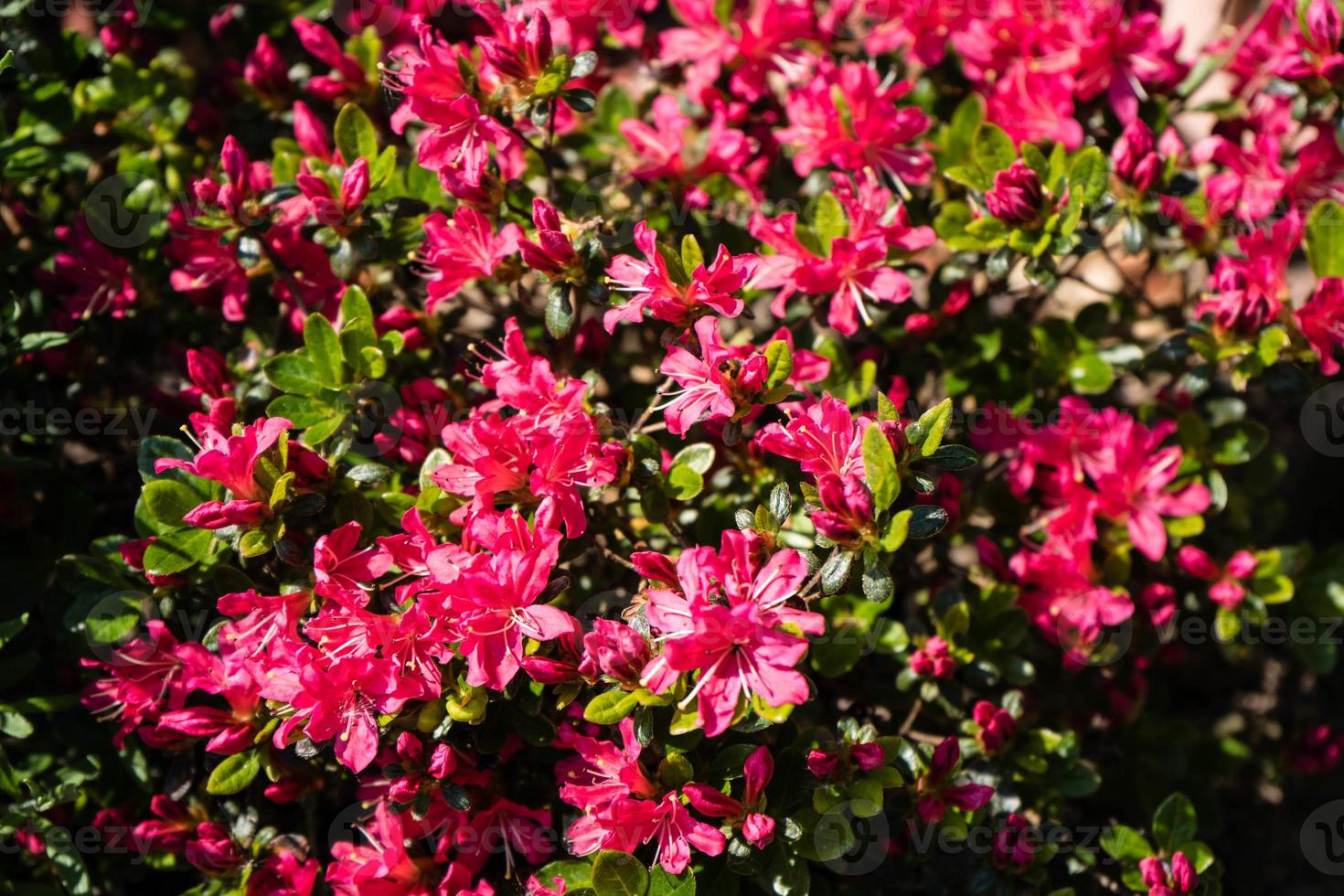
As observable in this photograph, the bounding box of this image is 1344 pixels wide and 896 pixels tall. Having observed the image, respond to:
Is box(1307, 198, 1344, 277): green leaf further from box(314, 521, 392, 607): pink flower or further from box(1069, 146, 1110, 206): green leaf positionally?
box(314, 521, 392, 607): pink flower

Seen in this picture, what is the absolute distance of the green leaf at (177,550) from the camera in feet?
6.34

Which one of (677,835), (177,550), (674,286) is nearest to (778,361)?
(674,286)

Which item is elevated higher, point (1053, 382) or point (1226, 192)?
point (1226, 192)

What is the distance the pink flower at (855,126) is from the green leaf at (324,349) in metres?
1.05

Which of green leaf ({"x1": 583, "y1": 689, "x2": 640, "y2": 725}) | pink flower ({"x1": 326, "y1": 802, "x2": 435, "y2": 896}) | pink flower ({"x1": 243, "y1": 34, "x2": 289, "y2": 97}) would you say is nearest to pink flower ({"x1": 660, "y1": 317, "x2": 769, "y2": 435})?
green leaf ({"x1": 583, "y1": 689, "x2": 640, "y2": 725})

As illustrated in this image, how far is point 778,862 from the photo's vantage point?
1860 millimetres

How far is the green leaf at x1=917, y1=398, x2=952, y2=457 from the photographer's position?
167cm

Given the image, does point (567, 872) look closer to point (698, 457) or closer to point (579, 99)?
point (698, 457)

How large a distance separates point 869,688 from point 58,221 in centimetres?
228

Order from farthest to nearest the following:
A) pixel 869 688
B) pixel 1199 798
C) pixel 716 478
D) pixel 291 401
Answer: pixel 1199 798 < pixel 869 688 < pixel 716 478 < pixel 291 401

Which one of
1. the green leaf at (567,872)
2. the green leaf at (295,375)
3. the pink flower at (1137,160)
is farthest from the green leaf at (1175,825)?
the green leaf at (295,375)

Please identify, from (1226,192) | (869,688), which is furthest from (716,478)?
(1226,192)

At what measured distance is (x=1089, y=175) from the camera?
2152 millimetres

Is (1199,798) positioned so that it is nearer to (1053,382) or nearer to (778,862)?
(1053,382)
